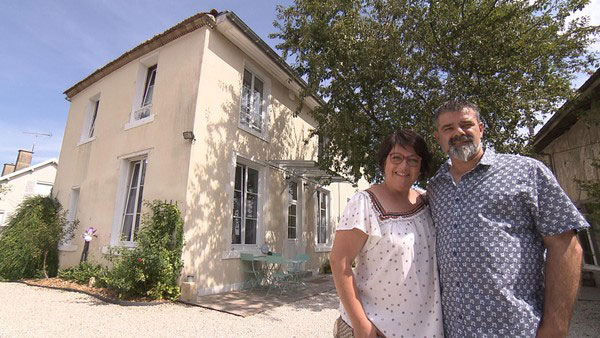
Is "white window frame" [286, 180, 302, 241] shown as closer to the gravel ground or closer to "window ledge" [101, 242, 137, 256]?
the gravel ground

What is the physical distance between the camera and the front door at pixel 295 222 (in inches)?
355

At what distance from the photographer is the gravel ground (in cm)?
405

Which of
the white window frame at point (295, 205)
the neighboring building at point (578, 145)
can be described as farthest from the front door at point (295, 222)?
the neighboring building at point (578, 145)

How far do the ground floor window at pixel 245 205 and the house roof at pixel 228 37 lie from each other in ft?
9.69

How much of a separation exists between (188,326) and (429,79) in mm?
6076

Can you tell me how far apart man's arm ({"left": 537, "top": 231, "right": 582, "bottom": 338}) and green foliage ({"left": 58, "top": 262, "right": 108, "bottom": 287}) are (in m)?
7.81

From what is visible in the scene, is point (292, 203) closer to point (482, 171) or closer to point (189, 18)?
point (189, 18)

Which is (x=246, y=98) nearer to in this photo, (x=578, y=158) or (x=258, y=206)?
(x=258, y=206)

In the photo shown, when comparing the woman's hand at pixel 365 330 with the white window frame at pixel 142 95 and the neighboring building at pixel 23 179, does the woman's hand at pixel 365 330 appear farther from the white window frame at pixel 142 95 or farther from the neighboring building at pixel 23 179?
the neighboring building at pixel 23 179

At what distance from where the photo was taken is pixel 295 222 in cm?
950

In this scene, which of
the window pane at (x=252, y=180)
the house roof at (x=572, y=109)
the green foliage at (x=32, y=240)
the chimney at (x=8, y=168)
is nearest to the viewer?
the house roof at (x=572, y=109)

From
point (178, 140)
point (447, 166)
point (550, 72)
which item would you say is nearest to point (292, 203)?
point (178, 140)

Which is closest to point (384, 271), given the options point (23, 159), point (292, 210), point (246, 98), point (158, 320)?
point (158, 320)

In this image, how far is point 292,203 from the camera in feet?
30.8
